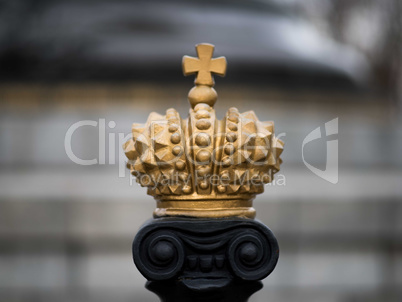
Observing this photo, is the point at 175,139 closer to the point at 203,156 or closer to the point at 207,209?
the point at 203,156

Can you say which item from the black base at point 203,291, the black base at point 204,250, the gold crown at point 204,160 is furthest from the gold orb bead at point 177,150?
the black base at point 203,291

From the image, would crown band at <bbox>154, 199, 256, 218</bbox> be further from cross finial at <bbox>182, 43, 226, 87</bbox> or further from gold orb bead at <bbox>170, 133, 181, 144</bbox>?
cross finial at <bbox>182, 43, 226, 87</bbox>

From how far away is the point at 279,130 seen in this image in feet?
18.3

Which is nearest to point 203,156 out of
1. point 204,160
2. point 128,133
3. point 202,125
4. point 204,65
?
point 204,160

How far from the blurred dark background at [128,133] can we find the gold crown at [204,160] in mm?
3044

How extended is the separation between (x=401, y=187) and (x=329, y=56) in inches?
74.9

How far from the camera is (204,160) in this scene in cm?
216

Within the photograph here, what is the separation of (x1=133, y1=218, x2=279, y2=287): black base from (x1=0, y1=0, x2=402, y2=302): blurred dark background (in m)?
3.10

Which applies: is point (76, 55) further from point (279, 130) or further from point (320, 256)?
point (320, 256)

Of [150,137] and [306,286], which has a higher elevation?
[150,137]

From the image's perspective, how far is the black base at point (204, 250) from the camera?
7.00 feet

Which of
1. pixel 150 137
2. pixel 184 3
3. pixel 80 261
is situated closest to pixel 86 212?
pixel 80 261

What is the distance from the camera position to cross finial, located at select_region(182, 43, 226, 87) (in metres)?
2.38

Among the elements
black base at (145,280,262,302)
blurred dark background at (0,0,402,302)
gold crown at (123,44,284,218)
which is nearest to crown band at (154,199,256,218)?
gold crown at (123,44,284,218)
